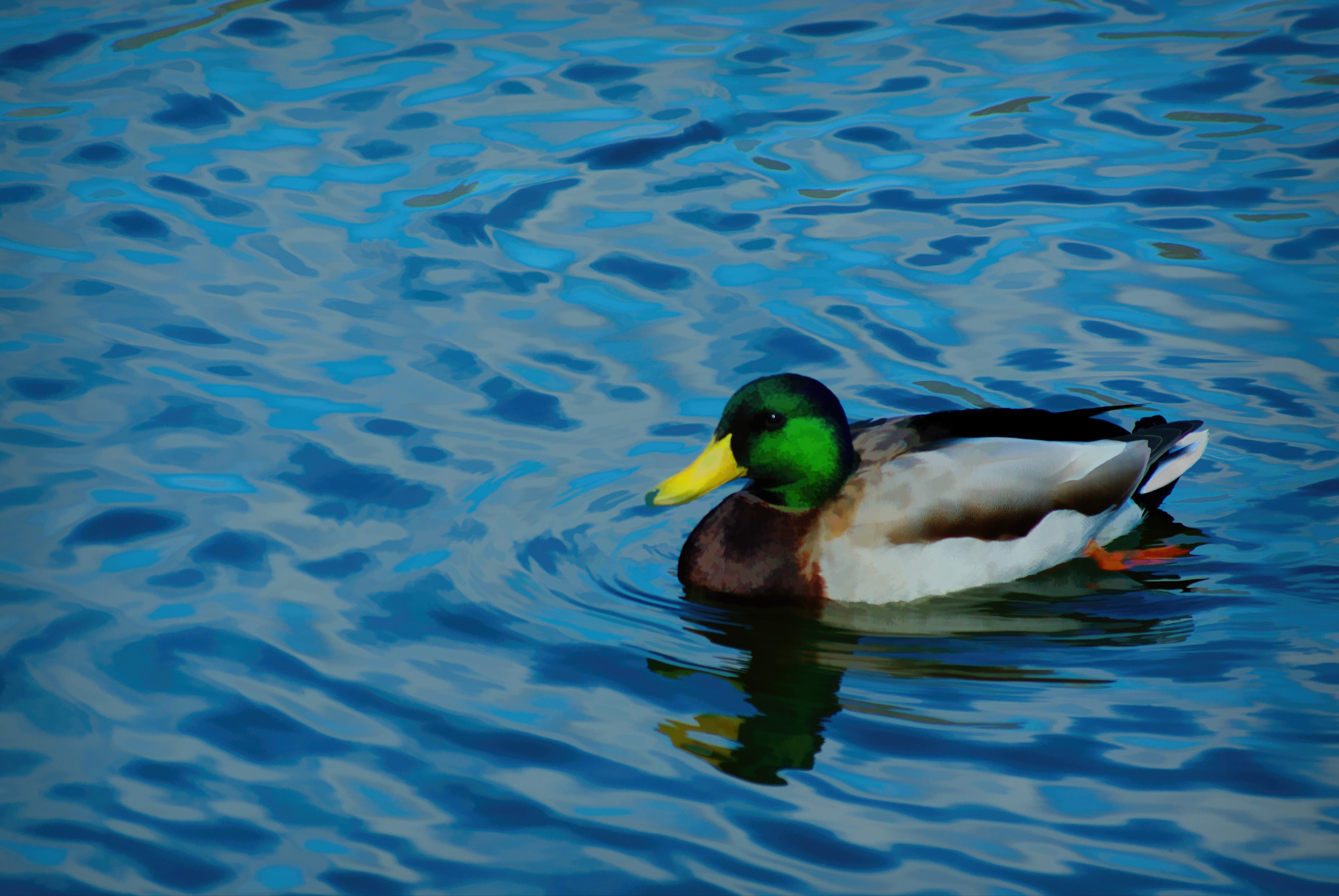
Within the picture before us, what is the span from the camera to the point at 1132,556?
5590 millimetres

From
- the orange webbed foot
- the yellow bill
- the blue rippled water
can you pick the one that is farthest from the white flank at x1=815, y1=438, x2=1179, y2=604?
the yellow bill

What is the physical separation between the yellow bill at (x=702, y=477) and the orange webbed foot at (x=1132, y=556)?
1.49 m

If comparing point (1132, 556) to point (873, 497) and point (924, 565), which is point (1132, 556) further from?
point (873, 497)

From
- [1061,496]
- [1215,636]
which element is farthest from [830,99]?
Answer: [1215,636]

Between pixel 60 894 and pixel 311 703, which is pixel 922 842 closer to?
pixel 311 703

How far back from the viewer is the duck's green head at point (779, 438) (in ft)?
16.9

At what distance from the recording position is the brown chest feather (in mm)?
5191

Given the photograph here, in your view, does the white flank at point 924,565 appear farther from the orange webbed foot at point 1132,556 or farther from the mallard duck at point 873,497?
the orange webbed foot at point 1132,556

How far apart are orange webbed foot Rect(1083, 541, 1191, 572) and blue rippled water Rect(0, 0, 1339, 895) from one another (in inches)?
3.6

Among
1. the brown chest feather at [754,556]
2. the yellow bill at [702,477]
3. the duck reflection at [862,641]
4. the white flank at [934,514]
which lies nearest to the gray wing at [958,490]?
the white flank at [934,514]

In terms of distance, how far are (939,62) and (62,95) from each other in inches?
228

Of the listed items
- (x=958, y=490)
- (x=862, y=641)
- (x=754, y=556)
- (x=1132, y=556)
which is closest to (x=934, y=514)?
(x=958, y=490)

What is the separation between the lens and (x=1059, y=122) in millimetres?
9055

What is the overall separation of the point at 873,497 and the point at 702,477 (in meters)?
0.63
